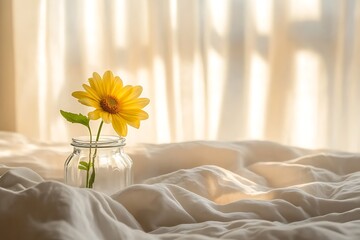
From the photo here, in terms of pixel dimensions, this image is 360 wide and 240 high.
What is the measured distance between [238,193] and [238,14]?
1104 mm

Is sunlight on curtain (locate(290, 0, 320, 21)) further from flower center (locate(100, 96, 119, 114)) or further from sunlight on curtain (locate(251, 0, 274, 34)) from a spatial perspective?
flower center (locate(100, 96, 119, 114))

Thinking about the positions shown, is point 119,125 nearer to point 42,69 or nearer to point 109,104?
point 109,104

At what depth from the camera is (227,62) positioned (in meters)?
2.13

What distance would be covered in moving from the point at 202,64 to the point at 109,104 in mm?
1072

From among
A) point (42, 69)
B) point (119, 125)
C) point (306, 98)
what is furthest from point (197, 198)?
point (42, 69)

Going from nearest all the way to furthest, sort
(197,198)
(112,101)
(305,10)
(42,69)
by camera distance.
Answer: (197,198) < (112,101) < (305,10) < (42,69)

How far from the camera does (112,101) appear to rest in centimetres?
110

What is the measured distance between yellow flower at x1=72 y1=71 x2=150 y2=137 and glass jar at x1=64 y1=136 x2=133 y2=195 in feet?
0.12

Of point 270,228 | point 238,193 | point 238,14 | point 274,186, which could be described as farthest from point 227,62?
point 270,228

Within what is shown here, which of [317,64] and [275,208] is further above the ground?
[317,64]

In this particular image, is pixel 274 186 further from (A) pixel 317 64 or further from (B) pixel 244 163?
(A) pixel 317 64

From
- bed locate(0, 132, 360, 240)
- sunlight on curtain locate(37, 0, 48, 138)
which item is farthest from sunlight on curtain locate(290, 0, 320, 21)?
sunlight on curtain locate(37, 0, 48, 138)

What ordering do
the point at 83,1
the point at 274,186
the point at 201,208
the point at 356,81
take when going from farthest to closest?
the point at 83,1, the point at 356,81, the point at 274,186, the point at 201,208

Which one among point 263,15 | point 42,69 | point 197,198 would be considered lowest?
point 197,198
